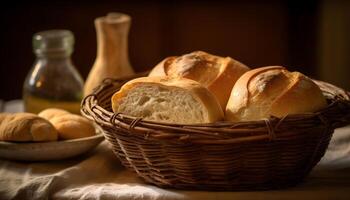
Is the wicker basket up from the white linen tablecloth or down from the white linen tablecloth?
up

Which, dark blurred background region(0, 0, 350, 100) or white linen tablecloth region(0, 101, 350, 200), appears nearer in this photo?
white linen tablecloth region(0, 101, 350, 200)

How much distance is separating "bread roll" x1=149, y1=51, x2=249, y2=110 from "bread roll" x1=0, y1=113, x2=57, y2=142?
0.21m

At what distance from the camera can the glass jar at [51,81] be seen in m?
1.44

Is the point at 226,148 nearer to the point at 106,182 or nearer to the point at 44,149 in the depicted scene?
the point at 106,182

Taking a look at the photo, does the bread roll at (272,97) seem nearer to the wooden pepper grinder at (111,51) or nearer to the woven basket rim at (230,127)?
the woven basket rim at (230,127)

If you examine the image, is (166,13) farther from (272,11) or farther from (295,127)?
(295,127)

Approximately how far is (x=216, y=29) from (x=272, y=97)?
1663mm

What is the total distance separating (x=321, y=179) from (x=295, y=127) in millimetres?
177

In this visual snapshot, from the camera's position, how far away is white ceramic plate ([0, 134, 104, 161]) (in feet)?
3.83

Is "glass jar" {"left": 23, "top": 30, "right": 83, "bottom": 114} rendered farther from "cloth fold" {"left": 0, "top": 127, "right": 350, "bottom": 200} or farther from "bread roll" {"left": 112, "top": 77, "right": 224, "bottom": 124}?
"bread roll" {"left": 112, "top": 77, "right": 224, "bottom": 124}

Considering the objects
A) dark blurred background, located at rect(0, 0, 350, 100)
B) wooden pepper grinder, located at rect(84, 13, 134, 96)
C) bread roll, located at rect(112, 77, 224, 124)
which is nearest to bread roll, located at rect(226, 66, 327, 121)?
bread roll, located at rect(112, 77, 224, 124)

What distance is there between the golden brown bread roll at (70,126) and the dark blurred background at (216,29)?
144cm

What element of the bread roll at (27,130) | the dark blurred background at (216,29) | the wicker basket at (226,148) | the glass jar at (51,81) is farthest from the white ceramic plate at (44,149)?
the dark blurred background at (216,29)

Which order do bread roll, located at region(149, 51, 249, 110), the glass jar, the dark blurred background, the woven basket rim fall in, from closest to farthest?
the woven basket rim
bread roll, located at region(149, 51, 249, 110)
the glass jar
the dark blurred background
